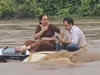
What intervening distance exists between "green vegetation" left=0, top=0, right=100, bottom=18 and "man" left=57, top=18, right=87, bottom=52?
17407mm

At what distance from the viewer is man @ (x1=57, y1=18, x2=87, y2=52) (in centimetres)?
761

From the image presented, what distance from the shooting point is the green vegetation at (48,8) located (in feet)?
82.6

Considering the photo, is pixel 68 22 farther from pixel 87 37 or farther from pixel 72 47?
pixel 87 37

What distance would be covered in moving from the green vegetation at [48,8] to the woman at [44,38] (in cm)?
1713

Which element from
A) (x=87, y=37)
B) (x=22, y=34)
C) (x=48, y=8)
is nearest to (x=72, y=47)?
(x=87, y=37)

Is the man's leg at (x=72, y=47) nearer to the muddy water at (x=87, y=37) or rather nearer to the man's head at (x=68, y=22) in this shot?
the muddy water at (x=87, y=37)

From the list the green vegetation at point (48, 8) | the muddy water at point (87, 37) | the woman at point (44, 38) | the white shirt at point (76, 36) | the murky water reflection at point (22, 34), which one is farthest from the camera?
the green vegetation at point (48, 8)

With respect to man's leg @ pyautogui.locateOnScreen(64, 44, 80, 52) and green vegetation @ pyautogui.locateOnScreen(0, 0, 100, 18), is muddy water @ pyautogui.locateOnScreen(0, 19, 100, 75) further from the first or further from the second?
green vegetation @ pyautogui.locateOnScreen(0, 0, 100, 18)

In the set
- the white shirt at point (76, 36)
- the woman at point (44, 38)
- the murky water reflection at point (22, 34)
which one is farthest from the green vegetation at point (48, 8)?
the white shirt at point (76, 36)

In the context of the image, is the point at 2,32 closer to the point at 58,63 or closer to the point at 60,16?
the point at 60,16

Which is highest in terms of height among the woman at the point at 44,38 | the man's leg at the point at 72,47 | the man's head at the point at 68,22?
the man's head at the point at 68,22

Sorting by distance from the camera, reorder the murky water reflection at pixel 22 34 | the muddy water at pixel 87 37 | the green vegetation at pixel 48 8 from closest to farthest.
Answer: the muddy water at pixel 87 37
the murky water reflection at pixel 22 34
the green vegetation at pixel 48 8

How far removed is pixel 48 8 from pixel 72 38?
60.7 feet

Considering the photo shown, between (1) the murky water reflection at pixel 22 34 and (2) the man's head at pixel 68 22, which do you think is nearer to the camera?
(2) the man's head at pixel 68 22
